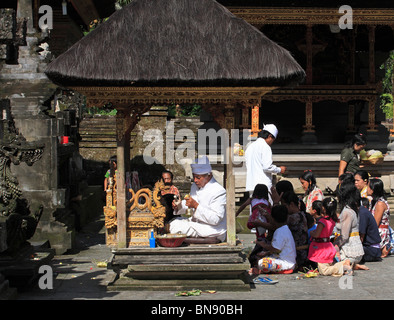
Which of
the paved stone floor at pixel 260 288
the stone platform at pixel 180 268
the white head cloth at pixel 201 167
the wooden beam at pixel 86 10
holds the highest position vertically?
the wooden beam at pixel 86 10

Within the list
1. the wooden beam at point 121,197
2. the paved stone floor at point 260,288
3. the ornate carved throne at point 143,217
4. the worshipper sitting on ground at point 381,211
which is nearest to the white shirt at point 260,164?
the worshipper sitting on ground at point 381,211

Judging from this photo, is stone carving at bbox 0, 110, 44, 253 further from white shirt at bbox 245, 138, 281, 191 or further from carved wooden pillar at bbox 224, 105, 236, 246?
white shirt at bbox 245, 138, 281, 191

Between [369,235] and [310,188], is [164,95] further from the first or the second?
[369,235]

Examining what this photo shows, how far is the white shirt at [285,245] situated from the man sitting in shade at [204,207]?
0.78 meters

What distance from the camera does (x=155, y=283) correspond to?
25.1 feet

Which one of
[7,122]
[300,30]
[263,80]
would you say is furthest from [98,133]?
[263,80]

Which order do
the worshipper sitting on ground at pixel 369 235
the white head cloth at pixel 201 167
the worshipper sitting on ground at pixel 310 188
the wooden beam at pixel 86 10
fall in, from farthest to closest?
1. the wooden beam at pixel 86 10
2. the worshipper sitting on ground at pixel 310 188
3. the worshipper sitting on ground at pixel 369 235
4. the white head cloth at pixel 201 167

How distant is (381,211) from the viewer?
9836mm

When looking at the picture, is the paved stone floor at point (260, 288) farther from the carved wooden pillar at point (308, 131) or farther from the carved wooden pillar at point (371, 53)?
the carved wooden pillar at point (371, 53)

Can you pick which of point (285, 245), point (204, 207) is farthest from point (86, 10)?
point (285, 245)

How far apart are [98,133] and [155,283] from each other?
1056 centimetres

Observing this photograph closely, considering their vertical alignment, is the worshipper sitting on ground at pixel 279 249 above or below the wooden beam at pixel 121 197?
below

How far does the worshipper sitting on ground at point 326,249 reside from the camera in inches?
335
